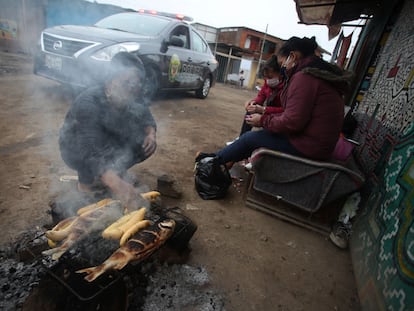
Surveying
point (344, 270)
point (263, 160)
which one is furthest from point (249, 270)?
point (263, 160)

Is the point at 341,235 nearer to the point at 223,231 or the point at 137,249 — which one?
the point at 223,231

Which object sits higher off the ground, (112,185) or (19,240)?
(112,185)

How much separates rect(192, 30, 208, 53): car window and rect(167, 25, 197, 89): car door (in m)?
0.42

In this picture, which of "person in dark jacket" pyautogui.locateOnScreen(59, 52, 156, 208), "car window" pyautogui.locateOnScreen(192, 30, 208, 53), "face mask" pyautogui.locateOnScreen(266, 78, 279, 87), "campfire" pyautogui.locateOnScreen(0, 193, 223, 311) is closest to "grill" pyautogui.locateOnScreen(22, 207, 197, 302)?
"campfire" pyautogui.locateOnScreen(0, 193, 223, 311)

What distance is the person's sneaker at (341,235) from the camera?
7.98ft

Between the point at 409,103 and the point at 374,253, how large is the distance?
52.3 inches

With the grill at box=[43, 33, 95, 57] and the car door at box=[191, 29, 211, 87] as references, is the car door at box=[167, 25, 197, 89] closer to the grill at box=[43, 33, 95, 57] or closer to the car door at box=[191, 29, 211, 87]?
the car door at box=[191, 29, 211, 87]

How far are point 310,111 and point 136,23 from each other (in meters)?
4.93

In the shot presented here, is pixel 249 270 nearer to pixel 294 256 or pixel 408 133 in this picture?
pixel 294 256

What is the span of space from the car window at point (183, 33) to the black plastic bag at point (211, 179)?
4.22 metres

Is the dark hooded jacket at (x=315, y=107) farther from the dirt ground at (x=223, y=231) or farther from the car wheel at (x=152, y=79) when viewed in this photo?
the car wheel at (x=152, y=79)

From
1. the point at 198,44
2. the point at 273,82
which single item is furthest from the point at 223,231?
the point at 198,44

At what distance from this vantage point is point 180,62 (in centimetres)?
636

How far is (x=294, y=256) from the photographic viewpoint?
2.24 metres
